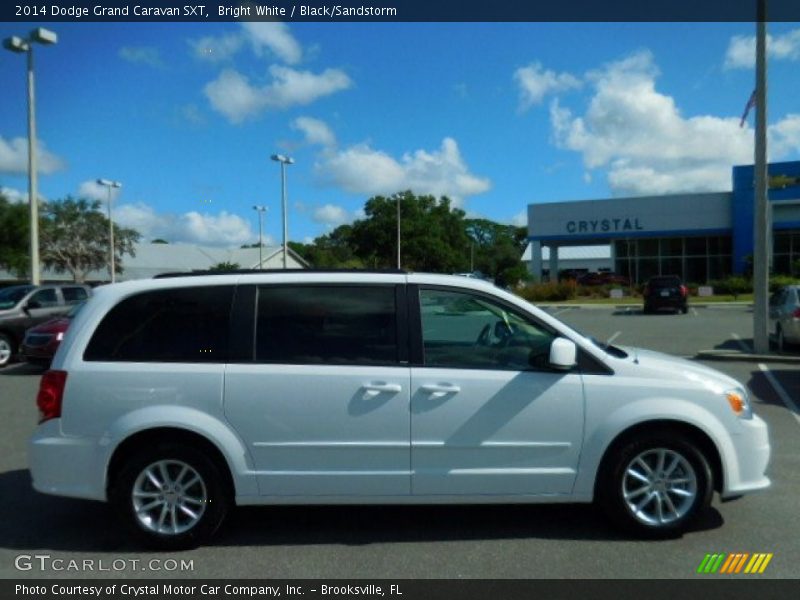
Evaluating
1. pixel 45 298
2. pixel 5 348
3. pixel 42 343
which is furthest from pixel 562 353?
pixel 45 298

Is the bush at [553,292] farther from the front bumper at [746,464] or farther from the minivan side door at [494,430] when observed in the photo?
the minivan side door at [494,430]

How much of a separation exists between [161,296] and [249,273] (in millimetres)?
618

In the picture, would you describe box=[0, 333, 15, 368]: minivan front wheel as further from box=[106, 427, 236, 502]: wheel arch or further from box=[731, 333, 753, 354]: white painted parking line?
box=[731, 333, 753, 354]: white painted parking line

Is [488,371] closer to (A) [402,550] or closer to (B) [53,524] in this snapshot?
(A) [402,550]

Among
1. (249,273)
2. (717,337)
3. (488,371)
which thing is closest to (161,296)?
(249,273)

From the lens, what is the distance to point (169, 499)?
16.0 ft

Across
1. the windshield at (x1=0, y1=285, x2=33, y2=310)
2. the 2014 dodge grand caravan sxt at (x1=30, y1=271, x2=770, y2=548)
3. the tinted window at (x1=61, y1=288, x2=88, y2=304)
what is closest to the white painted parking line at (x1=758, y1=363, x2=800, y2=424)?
the 2014 dodge grand caravan sxt at (x1=30, y1=271, x2=770, y2=548)

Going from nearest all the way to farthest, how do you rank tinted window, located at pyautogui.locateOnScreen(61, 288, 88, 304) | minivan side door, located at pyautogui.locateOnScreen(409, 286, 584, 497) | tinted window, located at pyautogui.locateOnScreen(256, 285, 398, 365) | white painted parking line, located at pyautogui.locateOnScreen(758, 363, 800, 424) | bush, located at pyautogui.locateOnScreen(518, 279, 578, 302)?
1. minivan side door, located at pyautogui.locateOnScreen(409, 286, 584, 497)
2. tinted window, located at pyautogui.locateOnScreen(256, 285, 398, 365)
3. white painted parking line, located at pyautogui.locateOnScreen(758, 363, 800, 424)
4. tinted window, located at pyautogui.locateOnScreen(61, 288, 88, 304)
5. bush, located at pyautogui.locateOnScreen(518, 279, 578, 302)

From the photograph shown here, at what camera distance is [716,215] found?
1809 inches

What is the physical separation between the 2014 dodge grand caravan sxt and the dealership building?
141 ft

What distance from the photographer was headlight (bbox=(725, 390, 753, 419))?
16.4 feet

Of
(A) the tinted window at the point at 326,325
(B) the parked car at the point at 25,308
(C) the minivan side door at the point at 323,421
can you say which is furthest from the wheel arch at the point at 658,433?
(B) the parked car at the point at 25,308
